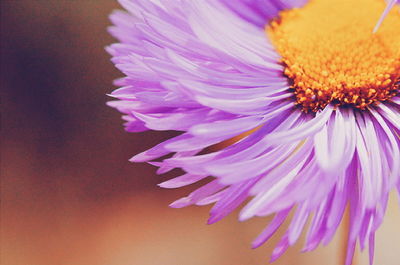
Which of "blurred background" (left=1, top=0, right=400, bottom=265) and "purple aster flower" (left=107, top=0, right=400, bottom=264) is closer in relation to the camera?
"purple aster flower" (left=107, top=0, right=400, bottom=264)

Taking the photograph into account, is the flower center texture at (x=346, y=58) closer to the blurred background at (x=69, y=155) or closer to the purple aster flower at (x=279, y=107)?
the purple aster flower at (x=279, y=107)

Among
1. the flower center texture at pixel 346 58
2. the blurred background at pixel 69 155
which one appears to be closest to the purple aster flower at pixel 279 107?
the flower center texture at pixel 346 58

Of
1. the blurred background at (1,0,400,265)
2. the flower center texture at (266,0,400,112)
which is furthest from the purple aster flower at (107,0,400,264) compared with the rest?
the blurred background at (1,0,400,265)

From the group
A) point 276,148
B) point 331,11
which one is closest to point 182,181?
point 276,148

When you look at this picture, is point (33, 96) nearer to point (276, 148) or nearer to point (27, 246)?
point (27, 246)

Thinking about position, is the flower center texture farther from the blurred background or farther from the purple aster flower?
the blurred background

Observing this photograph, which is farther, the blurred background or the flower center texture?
the blurred background

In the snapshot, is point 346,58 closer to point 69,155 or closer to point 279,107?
point 279,107
